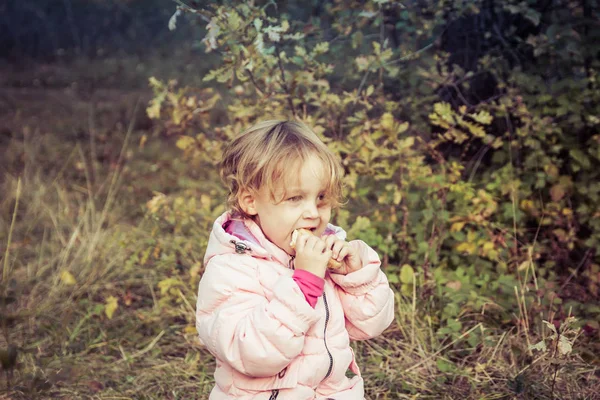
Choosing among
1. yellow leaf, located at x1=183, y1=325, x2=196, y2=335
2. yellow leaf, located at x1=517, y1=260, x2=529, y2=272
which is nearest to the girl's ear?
yellow leaf, located at x1=183, y1=325, x2=196, y2=335

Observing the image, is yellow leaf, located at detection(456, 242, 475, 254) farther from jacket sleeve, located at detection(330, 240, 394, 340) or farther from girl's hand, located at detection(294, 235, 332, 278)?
girl's hand, located at detection(294, 235, 332, 278)

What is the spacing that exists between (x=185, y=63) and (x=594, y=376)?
459 inches

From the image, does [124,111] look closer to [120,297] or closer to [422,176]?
[120,297]

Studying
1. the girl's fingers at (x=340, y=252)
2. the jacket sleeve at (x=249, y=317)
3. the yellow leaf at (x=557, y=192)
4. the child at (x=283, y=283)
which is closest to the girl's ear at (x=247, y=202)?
the child at (x=283, y=283)

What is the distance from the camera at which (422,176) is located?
3.16 metres

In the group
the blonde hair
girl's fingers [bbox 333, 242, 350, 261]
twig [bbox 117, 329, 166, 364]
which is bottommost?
twig [bbox 117, 329, 166, 364]

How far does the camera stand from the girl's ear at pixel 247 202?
1935 mm

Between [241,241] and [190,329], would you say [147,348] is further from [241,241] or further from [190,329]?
[241,241]

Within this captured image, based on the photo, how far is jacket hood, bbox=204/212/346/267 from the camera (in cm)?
183

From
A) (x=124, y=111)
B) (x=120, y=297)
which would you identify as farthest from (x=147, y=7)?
(x=120, y=297)

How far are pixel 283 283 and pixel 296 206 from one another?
0.85 ft

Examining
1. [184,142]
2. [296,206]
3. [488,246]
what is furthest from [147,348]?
[488,246]

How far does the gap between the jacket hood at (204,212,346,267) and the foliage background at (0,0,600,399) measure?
0.92 metres

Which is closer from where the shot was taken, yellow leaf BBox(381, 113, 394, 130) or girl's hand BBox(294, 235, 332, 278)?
girl's hand BBox(294, 235, 332, 278)
